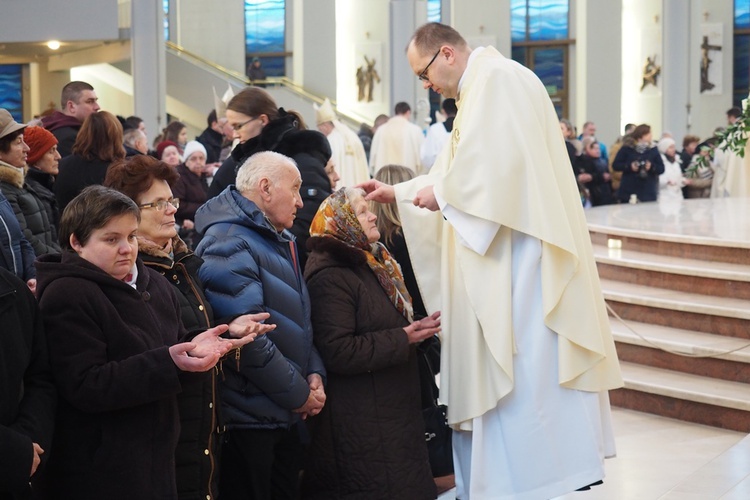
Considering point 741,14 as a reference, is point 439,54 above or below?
below

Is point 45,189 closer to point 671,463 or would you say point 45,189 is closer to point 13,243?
point 13,243

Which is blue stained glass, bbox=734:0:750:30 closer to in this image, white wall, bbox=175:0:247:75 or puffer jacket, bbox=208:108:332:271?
white wall, bbox=175:0:247:75

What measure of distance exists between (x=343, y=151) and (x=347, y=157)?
0.10 metres

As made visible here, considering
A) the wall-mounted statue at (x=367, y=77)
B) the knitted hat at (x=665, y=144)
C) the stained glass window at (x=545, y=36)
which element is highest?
the stained glass window at (x=545, y=36)

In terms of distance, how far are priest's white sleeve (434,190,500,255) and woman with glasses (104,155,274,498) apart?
3.10 feet

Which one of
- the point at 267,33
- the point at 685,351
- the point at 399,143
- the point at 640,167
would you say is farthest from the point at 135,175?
the point at 267,33

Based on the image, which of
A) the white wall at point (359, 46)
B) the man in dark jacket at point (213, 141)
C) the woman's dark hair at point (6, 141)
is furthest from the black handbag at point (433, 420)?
the white wall at point (359, 46)

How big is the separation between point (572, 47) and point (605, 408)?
848 inches

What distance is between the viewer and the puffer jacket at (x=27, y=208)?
4.64 meters

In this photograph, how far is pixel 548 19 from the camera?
81.7 ft

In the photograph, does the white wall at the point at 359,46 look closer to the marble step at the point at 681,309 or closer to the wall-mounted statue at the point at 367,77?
the wall-mounted statue at the point at 367,77

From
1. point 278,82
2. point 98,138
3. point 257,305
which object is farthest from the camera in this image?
point 278,82

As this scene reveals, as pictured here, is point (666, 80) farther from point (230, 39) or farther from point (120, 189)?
point (120, 189)

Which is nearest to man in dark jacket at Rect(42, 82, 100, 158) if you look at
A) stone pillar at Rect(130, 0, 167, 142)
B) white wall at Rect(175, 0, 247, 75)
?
stone pillar at Rect(130, 0, 167, 142)
